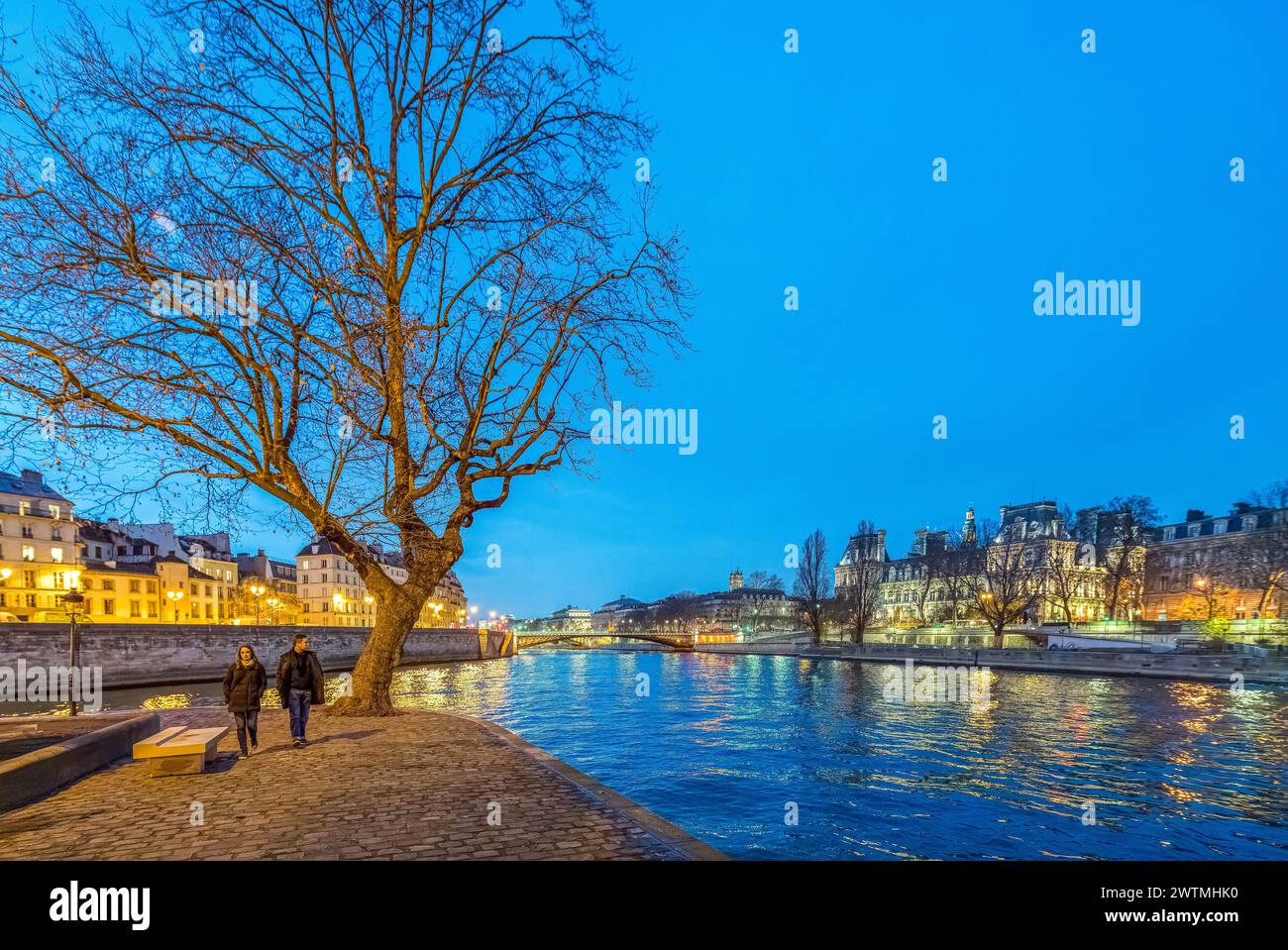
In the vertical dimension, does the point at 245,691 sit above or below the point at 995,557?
above

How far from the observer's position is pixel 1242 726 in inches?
859

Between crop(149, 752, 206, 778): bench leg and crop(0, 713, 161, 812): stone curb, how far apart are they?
0.99m

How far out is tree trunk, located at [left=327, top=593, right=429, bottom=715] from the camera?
620 inches

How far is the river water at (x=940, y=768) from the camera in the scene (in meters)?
9.88

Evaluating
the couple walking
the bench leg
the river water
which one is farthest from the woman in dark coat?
the river water

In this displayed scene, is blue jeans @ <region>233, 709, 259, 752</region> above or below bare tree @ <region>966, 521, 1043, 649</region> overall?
above

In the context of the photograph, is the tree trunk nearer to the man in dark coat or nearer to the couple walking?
the couple walking

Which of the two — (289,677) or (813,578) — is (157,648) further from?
(813,578)

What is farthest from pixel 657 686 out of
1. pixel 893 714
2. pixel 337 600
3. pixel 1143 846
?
pixel 337 600

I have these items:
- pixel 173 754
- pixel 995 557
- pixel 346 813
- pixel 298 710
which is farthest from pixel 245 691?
pixel 995 557

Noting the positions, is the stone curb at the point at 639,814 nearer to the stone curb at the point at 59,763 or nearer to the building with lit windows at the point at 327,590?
the stone curb at the point at 59,763

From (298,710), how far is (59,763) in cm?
356

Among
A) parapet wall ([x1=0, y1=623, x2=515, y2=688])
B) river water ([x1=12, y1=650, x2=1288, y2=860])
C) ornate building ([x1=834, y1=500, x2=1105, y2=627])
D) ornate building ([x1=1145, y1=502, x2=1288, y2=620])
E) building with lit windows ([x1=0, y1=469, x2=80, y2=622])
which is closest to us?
river water ([x1=12, y1=650, x2=1288, y2=860])

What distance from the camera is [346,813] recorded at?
23.4ft
